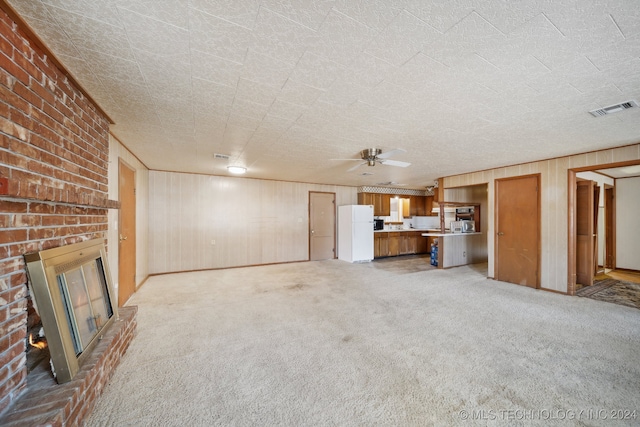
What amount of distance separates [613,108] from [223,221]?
6.36 meters

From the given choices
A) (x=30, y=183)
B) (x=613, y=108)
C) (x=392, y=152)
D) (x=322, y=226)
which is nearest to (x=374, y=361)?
(x=392, y=152)

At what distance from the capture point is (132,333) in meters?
2.42

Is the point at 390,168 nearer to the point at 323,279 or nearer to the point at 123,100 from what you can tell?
the point at 323,279

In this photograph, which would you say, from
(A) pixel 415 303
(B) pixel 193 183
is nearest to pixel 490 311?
(A) pixel 415 303

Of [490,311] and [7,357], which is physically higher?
[7,357]

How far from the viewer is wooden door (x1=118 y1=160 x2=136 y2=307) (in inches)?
129

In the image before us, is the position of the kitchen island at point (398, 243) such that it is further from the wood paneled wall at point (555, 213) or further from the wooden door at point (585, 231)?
the wooden door at point (585, 231)

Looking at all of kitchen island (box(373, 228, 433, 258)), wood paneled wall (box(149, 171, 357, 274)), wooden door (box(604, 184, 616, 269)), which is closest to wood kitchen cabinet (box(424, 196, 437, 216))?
kitchen island (box(373, 228, 433, 258))

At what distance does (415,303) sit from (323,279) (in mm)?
1908

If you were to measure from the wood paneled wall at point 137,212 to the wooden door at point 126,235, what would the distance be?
0.55 ft

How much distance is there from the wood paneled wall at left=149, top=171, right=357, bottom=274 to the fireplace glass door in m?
3.50

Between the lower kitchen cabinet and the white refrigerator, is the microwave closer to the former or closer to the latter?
the lower kitchen cabinet

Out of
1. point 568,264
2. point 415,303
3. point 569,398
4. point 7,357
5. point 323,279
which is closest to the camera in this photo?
point 7,357

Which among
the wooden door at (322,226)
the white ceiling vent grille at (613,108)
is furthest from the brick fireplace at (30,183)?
the wooden door at (322,226)
